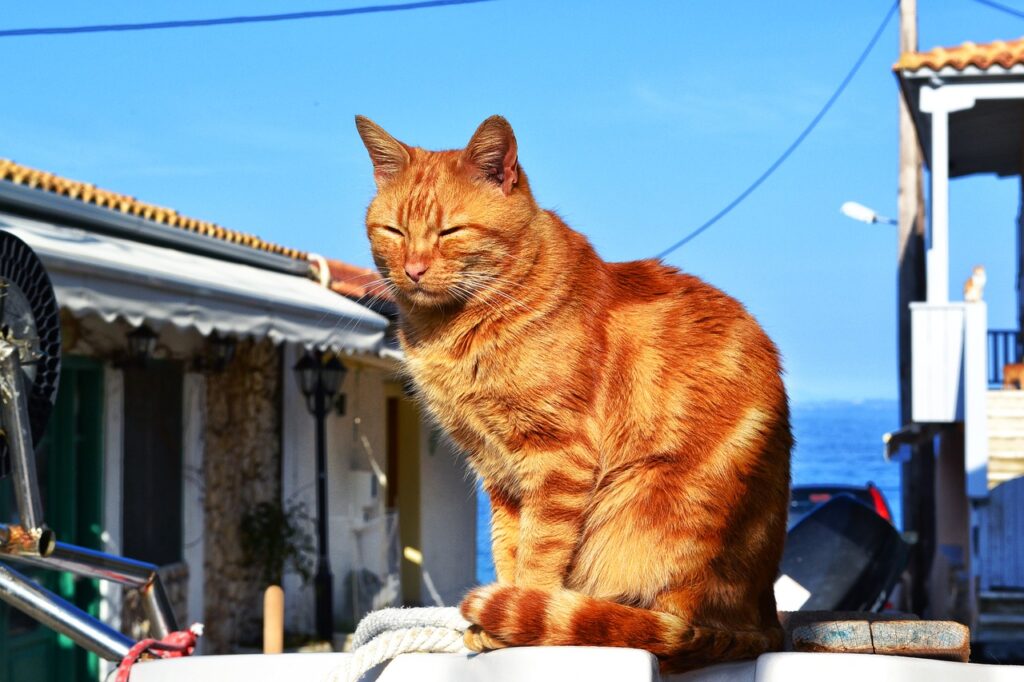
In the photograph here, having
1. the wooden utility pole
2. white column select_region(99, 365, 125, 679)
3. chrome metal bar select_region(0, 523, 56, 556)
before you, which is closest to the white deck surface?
chrome metal bar select_region(0, 523, 56, 556)

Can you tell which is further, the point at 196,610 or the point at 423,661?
the point at 196,610

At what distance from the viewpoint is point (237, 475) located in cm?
906

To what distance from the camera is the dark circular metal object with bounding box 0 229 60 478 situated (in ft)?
5.46

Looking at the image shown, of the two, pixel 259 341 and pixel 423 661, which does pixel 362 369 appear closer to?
pixel 259 341

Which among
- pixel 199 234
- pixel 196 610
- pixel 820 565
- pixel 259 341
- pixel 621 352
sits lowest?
pixel 196 610

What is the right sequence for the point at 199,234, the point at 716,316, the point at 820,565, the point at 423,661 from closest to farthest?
the point at 423,661 → the point at 716,316 → the point at 820,565 → the point at 199,234

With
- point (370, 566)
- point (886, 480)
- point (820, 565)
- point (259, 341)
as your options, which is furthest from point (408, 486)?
point (886, 480)

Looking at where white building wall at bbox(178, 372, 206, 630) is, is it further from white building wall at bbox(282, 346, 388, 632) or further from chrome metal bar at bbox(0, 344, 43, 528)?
chrome metal bar at bbox(0, 344, 43, 528)

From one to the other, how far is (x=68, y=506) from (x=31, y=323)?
550 centimetres

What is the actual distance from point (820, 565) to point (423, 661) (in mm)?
1997

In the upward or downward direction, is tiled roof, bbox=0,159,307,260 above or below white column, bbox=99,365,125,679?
above

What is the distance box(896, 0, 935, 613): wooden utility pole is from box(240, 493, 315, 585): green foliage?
6473 millimetres

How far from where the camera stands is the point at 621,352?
1646 millimetres

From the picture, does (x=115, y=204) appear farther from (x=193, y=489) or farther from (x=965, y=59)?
(x=965, y=59)
